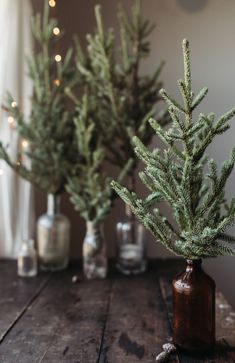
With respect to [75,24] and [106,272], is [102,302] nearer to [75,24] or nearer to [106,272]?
[106,272]

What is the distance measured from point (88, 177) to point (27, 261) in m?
0.35

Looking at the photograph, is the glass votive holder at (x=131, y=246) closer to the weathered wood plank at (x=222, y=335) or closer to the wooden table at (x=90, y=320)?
the wooden table at (x=90, y=320)

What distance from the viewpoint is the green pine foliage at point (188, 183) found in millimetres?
862

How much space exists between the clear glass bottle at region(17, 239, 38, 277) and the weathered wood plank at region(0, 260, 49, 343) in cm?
3

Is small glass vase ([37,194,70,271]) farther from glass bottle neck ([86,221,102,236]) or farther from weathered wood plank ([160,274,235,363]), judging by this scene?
weathered wood plank ([160,274,235,363])

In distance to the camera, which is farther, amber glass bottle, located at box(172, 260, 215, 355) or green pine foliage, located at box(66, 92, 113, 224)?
green pine foliage, located at box(66, 92, 113, 224)

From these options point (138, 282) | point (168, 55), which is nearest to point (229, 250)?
point (138, 282)

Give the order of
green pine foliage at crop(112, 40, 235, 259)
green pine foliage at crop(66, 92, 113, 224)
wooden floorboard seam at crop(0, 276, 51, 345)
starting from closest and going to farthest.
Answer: green pine foliage at crop(112, 40, 235, 259)
wooden floorboard seam at crop(0, 276, 51, 345)
green pine foliage at crop(66, 92, 113, 224)

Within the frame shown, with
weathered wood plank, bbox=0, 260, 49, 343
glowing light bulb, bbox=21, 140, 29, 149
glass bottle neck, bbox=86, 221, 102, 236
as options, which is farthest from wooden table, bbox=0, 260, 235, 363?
glowing light bulb, bbox=21, 140, 29, 149

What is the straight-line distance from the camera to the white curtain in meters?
1.62

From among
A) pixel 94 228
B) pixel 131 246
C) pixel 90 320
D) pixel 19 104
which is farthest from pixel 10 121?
pixel 90 320

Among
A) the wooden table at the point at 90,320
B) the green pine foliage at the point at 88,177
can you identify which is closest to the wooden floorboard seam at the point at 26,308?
the wooden table at the point at 90,320

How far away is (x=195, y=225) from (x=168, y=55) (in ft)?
3.60

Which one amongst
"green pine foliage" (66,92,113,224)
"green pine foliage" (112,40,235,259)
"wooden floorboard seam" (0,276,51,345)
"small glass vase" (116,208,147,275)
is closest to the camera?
"green pine foliage" (112,40,235,259)
